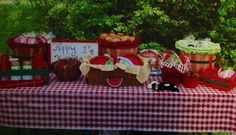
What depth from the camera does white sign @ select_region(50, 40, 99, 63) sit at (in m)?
4.18

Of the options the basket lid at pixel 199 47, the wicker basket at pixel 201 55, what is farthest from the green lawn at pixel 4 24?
the wicker basket at pixel 201 55

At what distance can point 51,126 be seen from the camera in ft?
12.0

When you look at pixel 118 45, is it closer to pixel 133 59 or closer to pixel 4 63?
pixel 133 59

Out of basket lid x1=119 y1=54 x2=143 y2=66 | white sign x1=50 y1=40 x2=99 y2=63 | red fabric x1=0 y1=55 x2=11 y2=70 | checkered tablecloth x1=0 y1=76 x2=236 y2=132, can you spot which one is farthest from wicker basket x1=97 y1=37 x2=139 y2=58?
red fabric x1=0 y1=55 x2=11 y2=70

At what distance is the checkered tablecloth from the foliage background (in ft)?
10.2

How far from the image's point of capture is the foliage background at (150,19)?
21.9 ft

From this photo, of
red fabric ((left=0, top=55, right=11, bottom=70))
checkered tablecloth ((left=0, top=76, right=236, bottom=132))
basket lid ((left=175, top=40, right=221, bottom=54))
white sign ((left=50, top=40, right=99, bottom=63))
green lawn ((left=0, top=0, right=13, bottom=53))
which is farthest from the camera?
green lawn ((left=0, top=0, right=13, bottom=53))

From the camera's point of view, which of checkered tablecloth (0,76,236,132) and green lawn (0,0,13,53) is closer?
checkered tablecloth (0,76,236,132)

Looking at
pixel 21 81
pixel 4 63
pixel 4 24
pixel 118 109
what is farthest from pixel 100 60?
pixel 4 24

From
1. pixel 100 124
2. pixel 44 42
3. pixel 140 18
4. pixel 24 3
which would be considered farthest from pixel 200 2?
pixel 100 124

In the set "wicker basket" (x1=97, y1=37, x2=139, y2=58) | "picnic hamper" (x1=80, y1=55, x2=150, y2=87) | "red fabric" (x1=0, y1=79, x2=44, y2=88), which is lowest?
"red fabric" (x1=0, y1=79, x2=44, y2=88)

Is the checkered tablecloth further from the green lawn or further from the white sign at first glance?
the green lawn

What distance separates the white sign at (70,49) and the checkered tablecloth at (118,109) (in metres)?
0.60

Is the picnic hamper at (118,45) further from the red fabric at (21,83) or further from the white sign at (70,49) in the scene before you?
the red fabric at (21,83)
